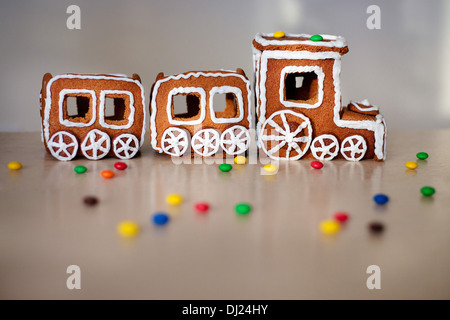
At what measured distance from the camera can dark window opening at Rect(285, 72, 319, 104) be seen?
6.93 ft

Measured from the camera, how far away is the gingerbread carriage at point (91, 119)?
204 cm

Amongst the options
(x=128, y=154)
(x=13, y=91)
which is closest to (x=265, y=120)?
(x=128, y=154)

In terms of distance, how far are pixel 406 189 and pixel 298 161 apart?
52cm

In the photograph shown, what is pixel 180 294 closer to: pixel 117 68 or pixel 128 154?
pixel 128 154

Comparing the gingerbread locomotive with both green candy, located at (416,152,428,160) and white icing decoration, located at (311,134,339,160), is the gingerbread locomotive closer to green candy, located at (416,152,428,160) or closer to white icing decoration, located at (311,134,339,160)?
white icing decoration, located at (311,134,339,160)

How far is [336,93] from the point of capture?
2053 mm

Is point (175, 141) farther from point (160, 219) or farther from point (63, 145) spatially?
point (160, 219)

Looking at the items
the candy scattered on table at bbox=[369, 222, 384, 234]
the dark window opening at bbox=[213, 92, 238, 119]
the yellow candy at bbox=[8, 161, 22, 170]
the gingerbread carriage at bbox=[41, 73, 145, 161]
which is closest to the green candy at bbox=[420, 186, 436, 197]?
the candy scattered on table at bbox=[369, 222, 384, 234]

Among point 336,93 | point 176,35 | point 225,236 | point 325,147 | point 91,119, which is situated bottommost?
point 225,236

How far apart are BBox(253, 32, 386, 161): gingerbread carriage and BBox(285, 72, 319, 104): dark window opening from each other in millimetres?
14

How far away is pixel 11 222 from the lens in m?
1.35

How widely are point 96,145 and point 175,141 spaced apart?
0.34m

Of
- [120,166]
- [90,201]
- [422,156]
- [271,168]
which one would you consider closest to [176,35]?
[120,166]

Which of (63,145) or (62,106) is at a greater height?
(62,106)
